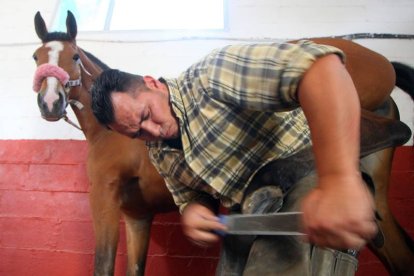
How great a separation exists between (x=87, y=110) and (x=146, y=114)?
1.00 meters

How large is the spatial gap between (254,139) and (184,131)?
0.59 feet

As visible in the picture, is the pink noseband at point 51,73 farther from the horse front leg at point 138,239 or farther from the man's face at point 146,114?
the man's face at point 146,114

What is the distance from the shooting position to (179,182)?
1.19m

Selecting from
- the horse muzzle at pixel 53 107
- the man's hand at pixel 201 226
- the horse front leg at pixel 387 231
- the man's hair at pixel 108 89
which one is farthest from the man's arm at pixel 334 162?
the horse muzzle at pixel 53 107

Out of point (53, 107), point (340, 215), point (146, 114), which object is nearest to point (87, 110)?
point (53, 107)

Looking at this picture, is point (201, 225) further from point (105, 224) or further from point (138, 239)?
point (138, 239)

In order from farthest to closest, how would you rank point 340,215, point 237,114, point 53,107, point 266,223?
point 53,107
point 237,114
point 266,223
point 340,215

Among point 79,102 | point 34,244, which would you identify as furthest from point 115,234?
point 34,244

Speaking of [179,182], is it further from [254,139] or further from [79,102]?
[79,102]

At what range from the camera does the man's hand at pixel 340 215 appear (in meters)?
0.58

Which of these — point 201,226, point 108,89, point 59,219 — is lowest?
point 59,219

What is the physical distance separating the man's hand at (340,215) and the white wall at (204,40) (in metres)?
1.87

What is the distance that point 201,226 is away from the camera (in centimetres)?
98

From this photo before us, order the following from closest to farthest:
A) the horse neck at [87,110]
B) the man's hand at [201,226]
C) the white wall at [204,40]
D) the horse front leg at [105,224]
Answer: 1. the man's hand at [201,226]
2. the horse front leg at [105,224]
3. the horse neck at [87,110]
4. the white wall at [204,40]
